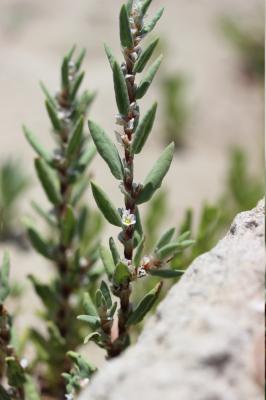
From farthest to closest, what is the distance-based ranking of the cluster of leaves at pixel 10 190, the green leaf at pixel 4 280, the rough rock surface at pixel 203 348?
the cluster of leaves at pixel 10 190
the green leaf at pixel 4 280
the rough rock surface at pixel 203 348

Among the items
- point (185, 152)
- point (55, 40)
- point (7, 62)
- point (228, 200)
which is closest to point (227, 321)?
point (228, 200)

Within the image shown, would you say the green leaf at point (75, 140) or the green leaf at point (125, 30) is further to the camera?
the green leaf at point (75, 140)

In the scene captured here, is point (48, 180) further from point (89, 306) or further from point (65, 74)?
point (89, 306)

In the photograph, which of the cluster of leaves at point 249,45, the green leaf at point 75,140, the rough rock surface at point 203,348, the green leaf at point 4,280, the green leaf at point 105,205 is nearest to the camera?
the rough rock surface at point 203,348

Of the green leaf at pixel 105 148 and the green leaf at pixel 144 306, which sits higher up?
the green leaf at pixel 105 148

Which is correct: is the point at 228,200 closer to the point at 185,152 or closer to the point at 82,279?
the point at 185,152

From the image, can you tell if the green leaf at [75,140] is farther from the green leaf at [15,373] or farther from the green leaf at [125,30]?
the green leaf at [15,373]

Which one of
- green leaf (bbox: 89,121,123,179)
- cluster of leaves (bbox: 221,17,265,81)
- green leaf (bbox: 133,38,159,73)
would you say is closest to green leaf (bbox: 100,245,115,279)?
green leaf (bbox: 89,121,123,179)

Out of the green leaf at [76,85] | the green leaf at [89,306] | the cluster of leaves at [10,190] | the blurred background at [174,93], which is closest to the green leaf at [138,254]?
the green leaf at [89,306]
